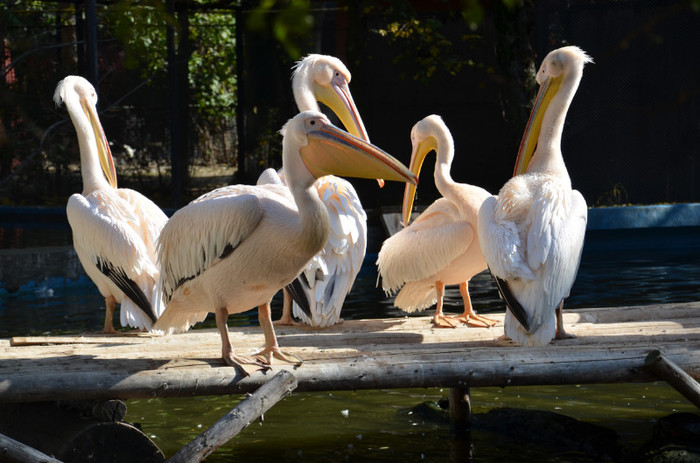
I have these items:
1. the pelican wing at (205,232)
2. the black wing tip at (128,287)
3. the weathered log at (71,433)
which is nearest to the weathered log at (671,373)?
the pelican wing at (205,232)

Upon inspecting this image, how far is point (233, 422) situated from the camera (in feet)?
11.4

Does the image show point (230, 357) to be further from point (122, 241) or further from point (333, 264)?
point (122, 241)

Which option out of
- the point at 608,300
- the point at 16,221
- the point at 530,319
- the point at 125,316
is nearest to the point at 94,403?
the point at 125,316

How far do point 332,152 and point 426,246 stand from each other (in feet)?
5.02

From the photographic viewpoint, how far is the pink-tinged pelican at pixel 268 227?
3.62m

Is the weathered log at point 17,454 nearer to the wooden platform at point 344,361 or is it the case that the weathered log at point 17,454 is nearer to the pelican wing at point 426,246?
the wooden platform at point 344,361

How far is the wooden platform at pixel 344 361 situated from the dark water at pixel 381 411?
70 centimetres

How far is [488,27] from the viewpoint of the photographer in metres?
14.0

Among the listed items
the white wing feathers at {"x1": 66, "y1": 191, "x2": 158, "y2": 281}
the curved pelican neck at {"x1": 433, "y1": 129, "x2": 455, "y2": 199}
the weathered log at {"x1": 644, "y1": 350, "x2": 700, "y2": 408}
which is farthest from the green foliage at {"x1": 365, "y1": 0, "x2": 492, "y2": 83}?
the weathered log at {"x1": 644, "y1": 350, "x2": 700, "y2": 408}

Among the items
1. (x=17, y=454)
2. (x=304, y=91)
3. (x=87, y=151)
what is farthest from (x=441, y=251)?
(x=17, y=454)

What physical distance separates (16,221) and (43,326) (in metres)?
5.52

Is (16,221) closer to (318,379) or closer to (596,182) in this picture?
(596,182)

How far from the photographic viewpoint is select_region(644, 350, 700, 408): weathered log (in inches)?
148

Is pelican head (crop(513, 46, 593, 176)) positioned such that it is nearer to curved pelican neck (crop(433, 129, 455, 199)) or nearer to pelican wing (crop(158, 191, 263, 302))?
curved pelican neck (crop(433, 129, 455, 199))
